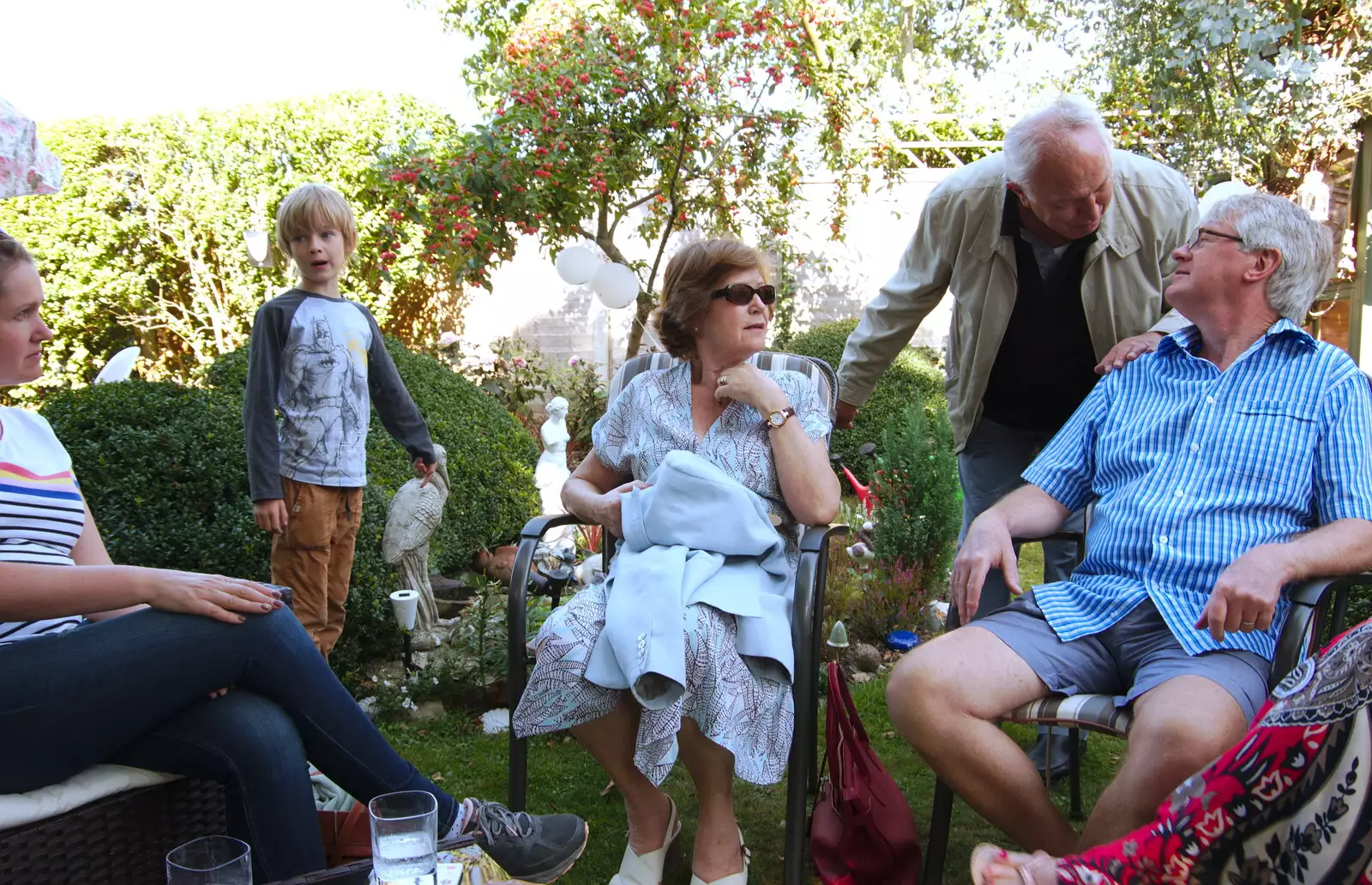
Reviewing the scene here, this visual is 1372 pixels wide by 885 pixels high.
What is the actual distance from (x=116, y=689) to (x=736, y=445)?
4.75ft

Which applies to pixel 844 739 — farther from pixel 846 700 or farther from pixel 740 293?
pixel 740 293

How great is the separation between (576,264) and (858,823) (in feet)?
17.5

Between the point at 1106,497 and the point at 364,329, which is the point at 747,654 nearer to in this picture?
the point at 1106,497

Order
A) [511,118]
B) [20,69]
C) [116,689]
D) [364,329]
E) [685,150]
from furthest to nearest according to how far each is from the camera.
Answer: [20,69] < [685,150] < [511,118] < [364,329] < [116,689]

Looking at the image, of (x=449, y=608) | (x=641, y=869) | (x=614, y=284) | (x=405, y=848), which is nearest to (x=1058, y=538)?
(x=641, y=869)

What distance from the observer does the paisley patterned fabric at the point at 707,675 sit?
6.66 feet

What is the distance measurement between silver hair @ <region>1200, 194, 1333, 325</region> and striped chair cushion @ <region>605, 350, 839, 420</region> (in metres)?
1.11

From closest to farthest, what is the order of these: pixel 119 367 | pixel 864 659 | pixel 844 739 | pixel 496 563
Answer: pixel 844 739 → pixel 864 659 → pixel 119 367 → pixel 496 563

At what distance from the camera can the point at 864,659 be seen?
12.9ft

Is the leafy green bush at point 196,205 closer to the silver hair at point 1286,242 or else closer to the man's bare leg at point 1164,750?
the silver hair at point 1286,242

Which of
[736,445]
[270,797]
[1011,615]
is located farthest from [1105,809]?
[270,797]

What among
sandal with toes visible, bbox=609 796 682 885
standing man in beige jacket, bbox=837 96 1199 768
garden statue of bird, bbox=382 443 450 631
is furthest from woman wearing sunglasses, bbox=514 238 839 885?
garden statue of bird, bbox=382 443 450 631

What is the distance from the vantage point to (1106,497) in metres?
2.25

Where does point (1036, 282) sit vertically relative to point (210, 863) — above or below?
above
